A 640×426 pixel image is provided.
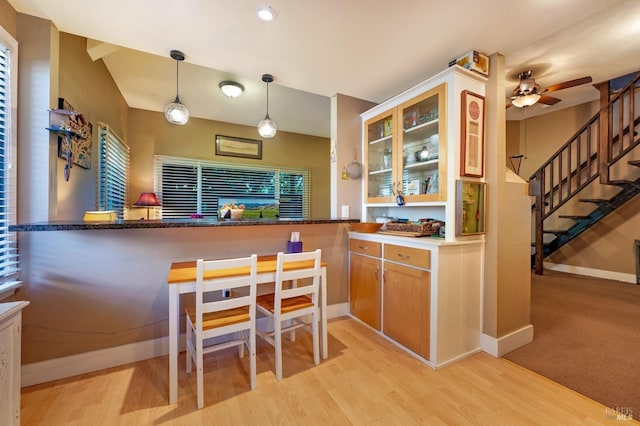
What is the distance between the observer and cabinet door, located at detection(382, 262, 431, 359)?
2.02 metres

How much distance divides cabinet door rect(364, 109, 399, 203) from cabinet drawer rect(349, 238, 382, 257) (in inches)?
18.5

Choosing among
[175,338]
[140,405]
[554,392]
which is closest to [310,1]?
[175,338]

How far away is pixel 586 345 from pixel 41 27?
4885 millimetres

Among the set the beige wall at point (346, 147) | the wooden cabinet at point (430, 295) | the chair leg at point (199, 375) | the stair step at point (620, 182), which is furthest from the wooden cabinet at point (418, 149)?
the stair step at point (620, 182)

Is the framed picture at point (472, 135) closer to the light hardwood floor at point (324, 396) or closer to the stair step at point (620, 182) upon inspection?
the light hardwood floor at point (324, 396)

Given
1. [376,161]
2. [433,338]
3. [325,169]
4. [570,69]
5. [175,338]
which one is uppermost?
[570,69]

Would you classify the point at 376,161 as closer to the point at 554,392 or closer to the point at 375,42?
the point at 375,42

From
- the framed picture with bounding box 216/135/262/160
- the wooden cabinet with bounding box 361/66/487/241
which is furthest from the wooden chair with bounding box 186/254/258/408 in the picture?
the framed picture with bounding box 216/135/262/160

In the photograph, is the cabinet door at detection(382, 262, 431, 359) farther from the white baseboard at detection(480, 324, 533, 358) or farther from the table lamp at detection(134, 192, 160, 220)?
the table lamp at detection(134, 192, 160, 220)

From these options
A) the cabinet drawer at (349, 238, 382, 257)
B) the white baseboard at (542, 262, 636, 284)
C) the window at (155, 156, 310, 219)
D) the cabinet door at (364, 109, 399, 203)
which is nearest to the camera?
the cabinet drawer at (349, 238, 382, 257)

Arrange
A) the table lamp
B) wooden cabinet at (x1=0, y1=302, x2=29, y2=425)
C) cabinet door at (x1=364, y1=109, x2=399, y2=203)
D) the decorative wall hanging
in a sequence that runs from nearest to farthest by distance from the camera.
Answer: wooden cabinet at (x1=0, y1=302, x2=29, y2=425), the decorative wall hanging, cabinet door at (x1=364, y1=109, x2=399, y2=203), the table lamp

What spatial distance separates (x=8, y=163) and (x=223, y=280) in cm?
158

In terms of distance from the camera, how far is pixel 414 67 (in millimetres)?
2369

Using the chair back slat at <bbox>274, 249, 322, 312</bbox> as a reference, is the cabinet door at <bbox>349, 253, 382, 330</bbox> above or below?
below
